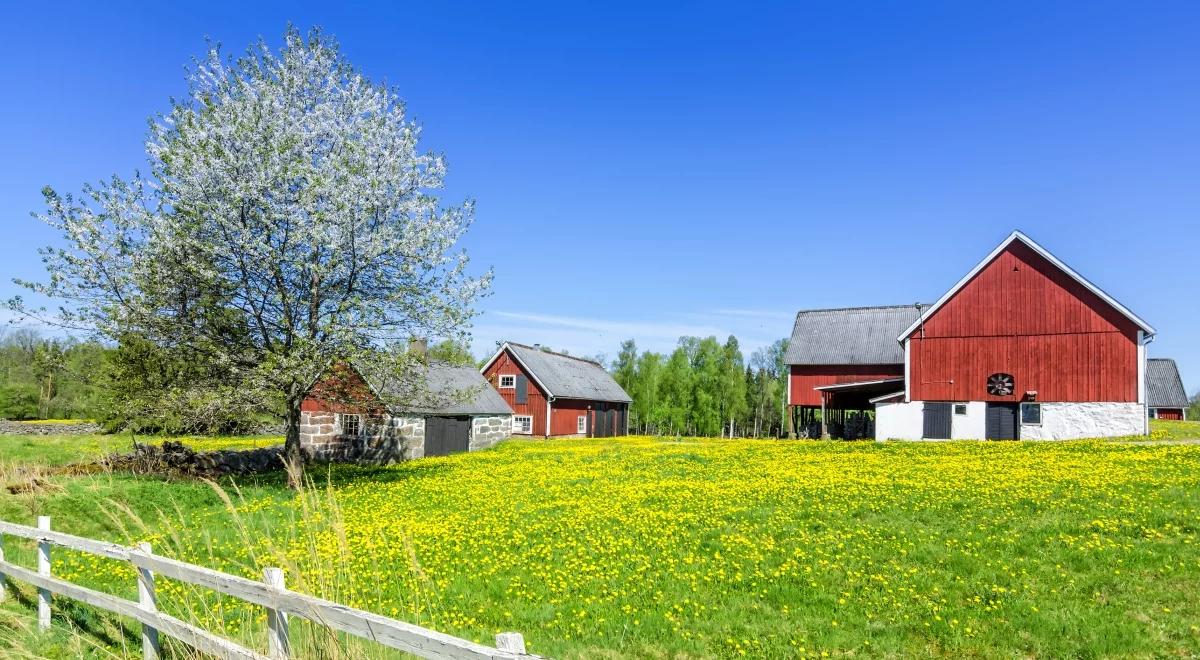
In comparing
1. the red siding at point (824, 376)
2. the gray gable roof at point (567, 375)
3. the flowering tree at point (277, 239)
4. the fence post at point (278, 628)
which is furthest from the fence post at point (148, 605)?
the red siding at point (824, 376)

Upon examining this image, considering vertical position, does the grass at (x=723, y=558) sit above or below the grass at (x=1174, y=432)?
below

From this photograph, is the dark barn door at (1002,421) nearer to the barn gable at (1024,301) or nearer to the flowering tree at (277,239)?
the barn gable at (1024,301)

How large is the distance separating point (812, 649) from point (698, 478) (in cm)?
1422

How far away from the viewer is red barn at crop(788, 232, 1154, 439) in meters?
35.6

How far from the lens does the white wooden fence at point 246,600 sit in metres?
4.37

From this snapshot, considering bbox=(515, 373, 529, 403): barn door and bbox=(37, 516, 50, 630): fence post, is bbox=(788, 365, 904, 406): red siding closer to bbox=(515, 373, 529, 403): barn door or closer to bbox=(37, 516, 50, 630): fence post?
bbox=(515, 373, 529, 403): barn door

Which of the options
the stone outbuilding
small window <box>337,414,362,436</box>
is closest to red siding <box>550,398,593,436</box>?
the stone outbuilding

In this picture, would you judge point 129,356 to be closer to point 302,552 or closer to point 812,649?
point 302,552

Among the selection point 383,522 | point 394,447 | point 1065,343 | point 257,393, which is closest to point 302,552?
point 383,522

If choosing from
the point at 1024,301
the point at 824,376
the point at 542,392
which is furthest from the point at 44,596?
the point at 824,376

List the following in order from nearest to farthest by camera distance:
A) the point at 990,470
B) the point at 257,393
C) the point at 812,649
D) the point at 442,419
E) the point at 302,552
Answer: the point at 812,649 < the point at 302,552 < the point at 257,393 < the point at 990,470 < the point at 442,419

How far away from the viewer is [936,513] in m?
15.0

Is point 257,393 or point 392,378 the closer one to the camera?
point 257,393

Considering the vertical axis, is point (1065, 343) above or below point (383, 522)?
above
